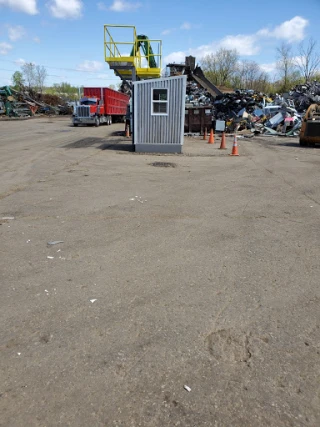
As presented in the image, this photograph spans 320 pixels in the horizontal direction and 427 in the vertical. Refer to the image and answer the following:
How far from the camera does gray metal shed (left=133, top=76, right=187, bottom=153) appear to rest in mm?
15047

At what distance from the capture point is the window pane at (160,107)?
15.3 m

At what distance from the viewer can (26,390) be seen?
2.56m

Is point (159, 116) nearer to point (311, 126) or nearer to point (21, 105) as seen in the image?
point (311, 126)

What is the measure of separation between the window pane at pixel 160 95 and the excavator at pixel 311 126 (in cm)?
810

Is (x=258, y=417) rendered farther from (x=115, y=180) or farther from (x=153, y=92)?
(x=153, y=92)

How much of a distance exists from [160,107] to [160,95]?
0.51 metres

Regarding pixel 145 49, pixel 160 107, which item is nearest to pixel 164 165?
pixel 160 107

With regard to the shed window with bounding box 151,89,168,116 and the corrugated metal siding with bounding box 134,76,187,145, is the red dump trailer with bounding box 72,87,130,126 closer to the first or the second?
the corrugated metal siding with bounding box 134,76,187,145

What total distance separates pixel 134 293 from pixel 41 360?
1297 millimetres

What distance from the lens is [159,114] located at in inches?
604

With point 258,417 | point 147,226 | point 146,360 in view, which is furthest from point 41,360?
point 147,226

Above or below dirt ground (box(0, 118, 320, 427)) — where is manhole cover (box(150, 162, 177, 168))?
above

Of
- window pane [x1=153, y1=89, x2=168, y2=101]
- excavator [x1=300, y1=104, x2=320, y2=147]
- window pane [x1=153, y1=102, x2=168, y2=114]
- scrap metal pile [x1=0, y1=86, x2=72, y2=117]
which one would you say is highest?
scrap metal pile [x1=0, y1=86, x2=72, y2=117]

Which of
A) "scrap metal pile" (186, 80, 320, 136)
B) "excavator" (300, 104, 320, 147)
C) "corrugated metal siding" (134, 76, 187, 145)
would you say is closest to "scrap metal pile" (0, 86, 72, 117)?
"scrap metal pile" (186, 80, 320, 136)
